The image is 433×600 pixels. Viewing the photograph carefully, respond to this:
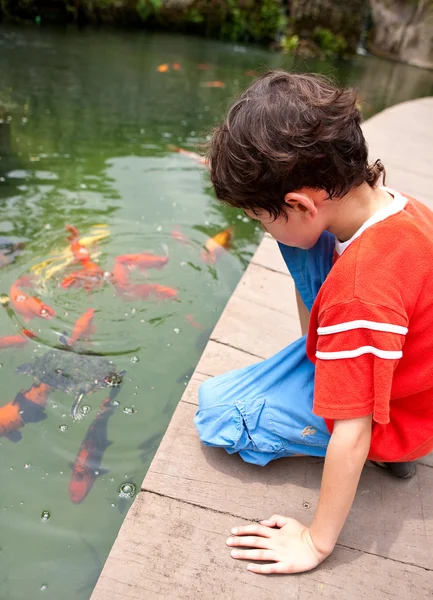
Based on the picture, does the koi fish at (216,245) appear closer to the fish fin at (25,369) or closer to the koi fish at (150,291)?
the koi fish at (150,291)

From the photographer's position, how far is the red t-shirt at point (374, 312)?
4.70 feet

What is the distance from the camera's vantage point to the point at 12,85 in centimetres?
773

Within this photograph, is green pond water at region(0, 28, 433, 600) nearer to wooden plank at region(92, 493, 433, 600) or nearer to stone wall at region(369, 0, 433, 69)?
wooden plank at region(92, 493, 433, 600)

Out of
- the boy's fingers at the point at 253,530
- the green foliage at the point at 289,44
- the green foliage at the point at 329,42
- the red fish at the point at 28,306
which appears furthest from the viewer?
the green foliage at the point at 329,42

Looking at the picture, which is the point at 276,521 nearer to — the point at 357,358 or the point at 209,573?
the point at 209,573

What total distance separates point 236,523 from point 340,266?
3.29 ft

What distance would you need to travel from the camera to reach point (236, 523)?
1.90 meters

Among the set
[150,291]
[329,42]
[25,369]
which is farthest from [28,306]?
[329,42]

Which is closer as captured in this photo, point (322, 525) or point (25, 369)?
point (322, 525)

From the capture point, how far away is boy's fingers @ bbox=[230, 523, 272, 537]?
5.91ft

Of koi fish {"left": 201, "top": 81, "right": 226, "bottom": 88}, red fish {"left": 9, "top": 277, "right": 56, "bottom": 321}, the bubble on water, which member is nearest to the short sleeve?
the bubble on water

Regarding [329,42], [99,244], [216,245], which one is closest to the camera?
[99,244]

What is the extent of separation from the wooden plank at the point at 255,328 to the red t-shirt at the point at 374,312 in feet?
3.87

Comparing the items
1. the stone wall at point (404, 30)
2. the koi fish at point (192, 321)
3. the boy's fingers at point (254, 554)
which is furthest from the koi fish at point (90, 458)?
the stone wall at point (404, 30)
